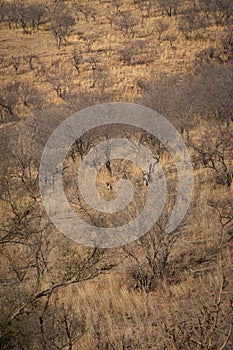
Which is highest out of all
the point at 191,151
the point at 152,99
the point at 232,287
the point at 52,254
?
the point at 152,99

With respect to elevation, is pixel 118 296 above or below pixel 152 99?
below

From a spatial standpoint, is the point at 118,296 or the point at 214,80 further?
the point at 214,80

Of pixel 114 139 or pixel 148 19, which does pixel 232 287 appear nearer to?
pixel 114 139

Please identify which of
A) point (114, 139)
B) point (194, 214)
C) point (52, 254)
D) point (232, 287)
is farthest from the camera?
point (114, 139)

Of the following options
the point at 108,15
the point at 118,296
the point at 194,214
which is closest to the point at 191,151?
the point at 194,214

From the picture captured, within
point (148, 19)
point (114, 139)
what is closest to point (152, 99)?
point (114, 139)

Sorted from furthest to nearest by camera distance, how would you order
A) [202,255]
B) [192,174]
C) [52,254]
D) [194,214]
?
[192,174] < [194,214] < [52,254] < [202,255]
